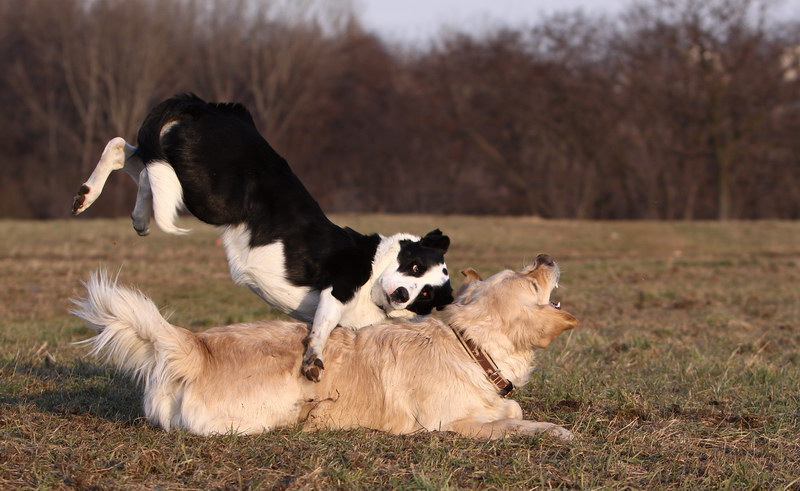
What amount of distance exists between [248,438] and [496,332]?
1622 millimetres

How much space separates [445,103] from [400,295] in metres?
36.4

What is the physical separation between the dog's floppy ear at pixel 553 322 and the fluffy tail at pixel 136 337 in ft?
6.68

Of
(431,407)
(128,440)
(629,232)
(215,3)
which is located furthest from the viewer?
(215,3)

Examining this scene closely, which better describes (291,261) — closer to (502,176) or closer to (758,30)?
(758,30)

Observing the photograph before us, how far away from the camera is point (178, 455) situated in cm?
444

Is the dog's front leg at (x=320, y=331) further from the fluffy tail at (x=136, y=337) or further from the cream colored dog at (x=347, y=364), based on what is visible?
the fluffy tail at (x=136, y=337)

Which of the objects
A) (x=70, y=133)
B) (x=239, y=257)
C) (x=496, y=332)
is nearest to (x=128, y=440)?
(x=239, y=257)

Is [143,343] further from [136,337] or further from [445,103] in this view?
[445,103]

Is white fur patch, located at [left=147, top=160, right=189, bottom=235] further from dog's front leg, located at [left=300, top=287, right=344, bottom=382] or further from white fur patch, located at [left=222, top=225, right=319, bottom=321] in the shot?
dog's front leg, located at [left=300, top=287, right=344, bottom=382]

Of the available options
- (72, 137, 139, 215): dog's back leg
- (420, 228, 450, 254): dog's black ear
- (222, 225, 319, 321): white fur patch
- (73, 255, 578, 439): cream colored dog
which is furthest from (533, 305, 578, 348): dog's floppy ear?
(72, 137, 139, 215): dog's back leg

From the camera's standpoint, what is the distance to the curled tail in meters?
4.99

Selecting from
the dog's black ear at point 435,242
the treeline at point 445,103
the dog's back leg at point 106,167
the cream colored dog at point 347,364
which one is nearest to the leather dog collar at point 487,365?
the cream colored dog at point 347,364

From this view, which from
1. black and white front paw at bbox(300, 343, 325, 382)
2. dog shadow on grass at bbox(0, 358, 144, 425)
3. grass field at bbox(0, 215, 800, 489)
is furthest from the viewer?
dog shadow on grass at bbox(0, 358, 144, 425)

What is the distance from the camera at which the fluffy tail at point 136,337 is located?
4984 millimetres
